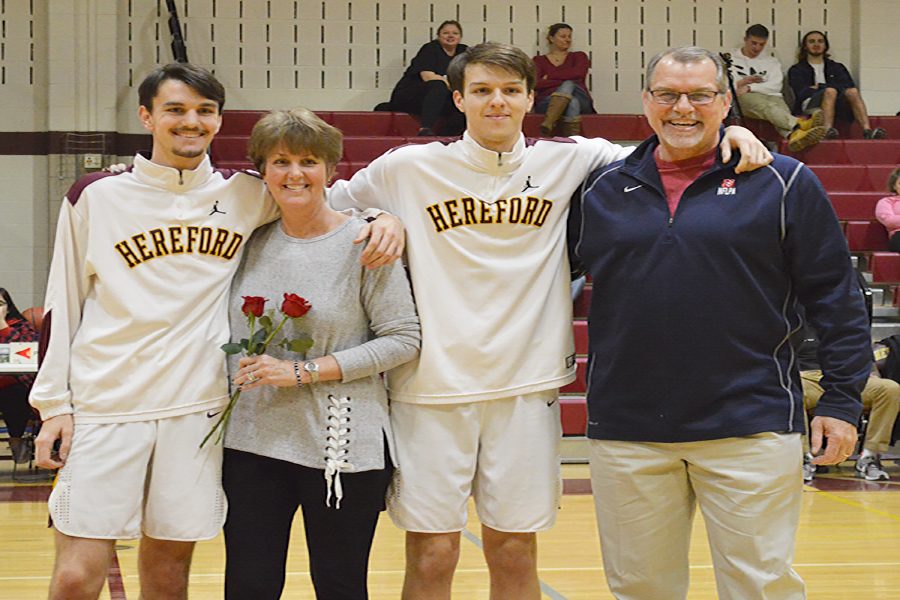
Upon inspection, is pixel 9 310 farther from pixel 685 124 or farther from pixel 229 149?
pixel 685 124

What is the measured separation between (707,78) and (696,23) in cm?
989

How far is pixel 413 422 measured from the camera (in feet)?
10.3

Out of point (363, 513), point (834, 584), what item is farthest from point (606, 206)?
point (834, 584)

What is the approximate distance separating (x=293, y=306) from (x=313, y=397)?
0.27 m

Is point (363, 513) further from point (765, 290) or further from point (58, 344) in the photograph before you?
point (765, 290)

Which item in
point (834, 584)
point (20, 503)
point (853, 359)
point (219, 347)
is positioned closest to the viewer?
point (853, 359)

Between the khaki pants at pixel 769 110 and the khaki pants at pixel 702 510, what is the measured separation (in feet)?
29.1

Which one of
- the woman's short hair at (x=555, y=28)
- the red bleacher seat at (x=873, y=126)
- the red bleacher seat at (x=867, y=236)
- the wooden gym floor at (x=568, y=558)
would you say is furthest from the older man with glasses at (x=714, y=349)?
the red bleacher seat at (x=873, y=126)

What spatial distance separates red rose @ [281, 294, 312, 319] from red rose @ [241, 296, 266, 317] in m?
0.07

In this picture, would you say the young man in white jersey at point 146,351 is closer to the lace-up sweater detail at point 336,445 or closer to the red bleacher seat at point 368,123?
the lace-up sweater detail at point 336,445

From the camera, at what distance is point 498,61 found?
3.14 metres

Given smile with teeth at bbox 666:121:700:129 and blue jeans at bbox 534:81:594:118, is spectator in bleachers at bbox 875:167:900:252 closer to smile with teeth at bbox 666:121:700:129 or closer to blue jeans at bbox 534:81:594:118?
blue jeans at bbox 534:81:594:118

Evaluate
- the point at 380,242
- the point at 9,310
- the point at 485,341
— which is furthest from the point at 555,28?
the point at 380,242

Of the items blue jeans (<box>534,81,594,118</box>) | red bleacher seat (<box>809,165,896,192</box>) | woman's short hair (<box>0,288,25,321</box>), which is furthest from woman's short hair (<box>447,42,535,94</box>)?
red bleacher seat (<box>809,165,896,192</box>)
